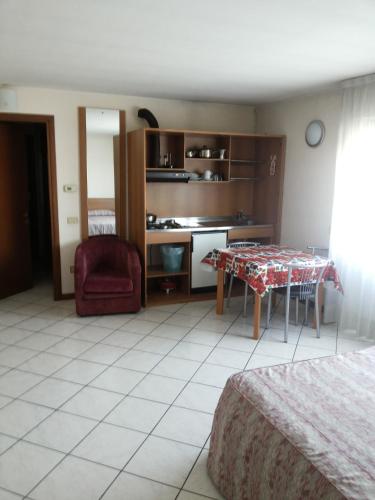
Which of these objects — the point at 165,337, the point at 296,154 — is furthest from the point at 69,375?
the point at 296,154

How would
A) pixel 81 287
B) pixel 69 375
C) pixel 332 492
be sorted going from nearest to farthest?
pixel 332 492, pixel 69 375, pixel 81 287

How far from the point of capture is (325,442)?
59.6 inches

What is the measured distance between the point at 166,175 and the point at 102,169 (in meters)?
0.77

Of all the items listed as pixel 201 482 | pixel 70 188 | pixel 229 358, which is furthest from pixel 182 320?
pixel 201 482

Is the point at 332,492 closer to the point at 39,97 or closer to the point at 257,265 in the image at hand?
the point at 257,265

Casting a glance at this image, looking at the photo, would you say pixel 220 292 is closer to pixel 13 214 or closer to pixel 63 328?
pixel 63 328

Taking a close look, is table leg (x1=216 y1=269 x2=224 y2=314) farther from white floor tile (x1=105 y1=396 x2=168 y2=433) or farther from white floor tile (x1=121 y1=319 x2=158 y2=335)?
white floor tile (x1=105 y1=396 x2=168 y2=433)

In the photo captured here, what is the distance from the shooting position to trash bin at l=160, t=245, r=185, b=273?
4.87 m

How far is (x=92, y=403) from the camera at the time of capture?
276 centimetres

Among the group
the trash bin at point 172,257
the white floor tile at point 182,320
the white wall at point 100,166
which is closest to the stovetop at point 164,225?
the trash bin at point 172,257

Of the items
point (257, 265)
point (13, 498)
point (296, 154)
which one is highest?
point (296, 154)

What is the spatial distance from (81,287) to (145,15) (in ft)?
8.95

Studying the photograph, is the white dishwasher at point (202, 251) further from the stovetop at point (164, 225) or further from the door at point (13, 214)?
the door at point (13, 214)

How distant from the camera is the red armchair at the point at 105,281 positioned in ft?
14.0
